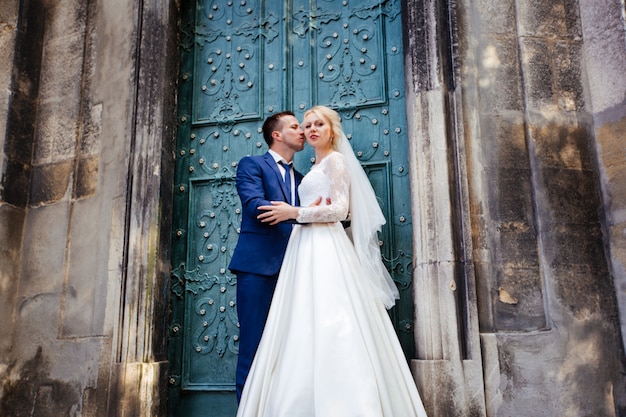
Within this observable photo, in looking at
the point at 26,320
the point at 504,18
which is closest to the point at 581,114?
the point at 504,18

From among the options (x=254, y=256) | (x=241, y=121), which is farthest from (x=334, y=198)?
(x=241, y=121)

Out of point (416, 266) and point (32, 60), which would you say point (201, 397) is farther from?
point (32, 60)

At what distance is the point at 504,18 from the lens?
15.4 feet

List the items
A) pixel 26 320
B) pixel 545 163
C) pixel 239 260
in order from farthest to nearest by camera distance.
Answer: pixel 26 320
pixel 545 163
pixel 239 260

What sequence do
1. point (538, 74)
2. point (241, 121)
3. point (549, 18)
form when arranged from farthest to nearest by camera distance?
point (241, 121) < point (549, 18) < point (538, 74)

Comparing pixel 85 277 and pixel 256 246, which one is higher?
pixel 256 246

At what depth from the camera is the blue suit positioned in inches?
159

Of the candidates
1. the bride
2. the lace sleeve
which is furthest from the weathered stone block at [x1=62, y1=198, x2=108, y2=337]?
the lace sleeve

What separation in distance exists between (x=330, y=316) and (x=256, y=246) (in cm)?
83

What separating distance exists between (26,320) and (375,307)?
297cm

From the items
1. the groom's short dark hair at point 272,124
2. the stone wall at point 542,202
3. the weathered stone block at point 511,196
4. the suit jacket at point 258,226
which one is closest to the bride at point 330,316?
the suit jacket at point 258,226

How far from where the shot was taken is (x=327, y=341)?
3479 mm

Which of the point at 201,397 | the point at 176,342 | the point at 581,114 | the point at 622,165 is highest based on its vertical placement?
the point at 581,114

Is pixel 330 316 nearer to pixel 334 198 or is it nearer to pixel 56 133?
pixel 334 198
